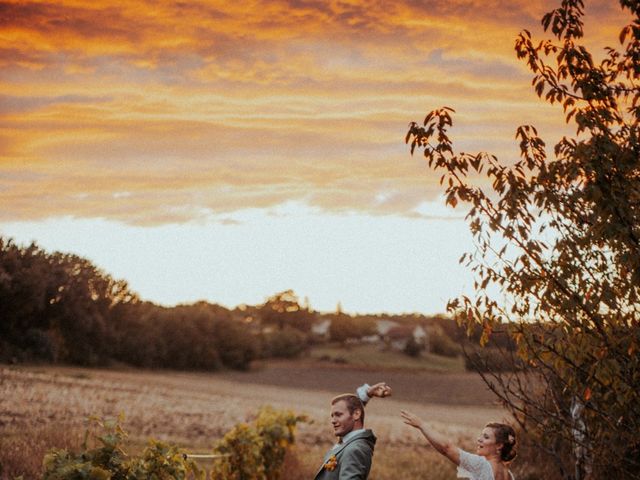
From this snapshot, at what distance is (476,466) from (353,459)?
3.43 feet

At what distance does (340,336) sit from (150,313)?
44572 mm

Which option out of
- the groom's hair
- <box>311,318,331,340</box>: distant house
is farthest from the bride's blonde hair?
<box>311,318,331,340</box>: distant house

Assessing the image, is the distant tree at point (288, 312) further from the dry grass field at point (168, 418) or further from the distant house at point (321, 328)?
the dry grass field at point (168, 418)

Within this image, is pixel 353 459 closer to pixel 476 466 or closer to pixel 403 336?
pixel 476 466

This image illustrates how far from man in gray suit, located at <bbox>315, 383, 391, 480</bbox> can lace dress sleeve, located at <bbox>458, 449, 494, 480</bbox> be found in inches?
29.1

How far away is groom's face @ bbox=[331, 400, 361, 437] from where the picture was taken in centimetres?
516

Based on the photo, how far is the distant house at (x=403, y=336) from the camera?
108 meters

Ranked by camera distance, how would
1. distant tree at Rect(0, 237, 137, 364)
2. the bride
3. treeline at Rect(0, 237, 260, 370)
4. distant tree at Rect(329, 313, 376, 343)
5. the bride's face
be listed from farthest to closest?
distant tree at Rect(329, 313, 376, 343) → treeline at Rect(0, 237, 260, 370) → distant tree at Rect(0, 237, 137, 364) → the bride's face → the bride

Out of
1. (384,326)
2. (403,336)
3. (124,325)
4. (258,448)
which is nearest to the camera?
(258,448)

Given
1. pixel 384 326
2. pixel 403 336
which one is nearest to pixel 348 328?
pixel 403 336

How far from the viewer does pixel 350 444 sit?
16.5ft

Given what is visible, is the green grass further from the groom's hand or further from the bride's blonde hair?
the groom's hand

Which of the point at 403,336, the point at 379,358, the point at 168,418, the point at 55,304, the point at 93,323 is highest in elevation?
the point at 55,304

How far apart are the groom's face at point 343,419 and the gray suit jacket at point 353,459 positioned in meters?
0.11
